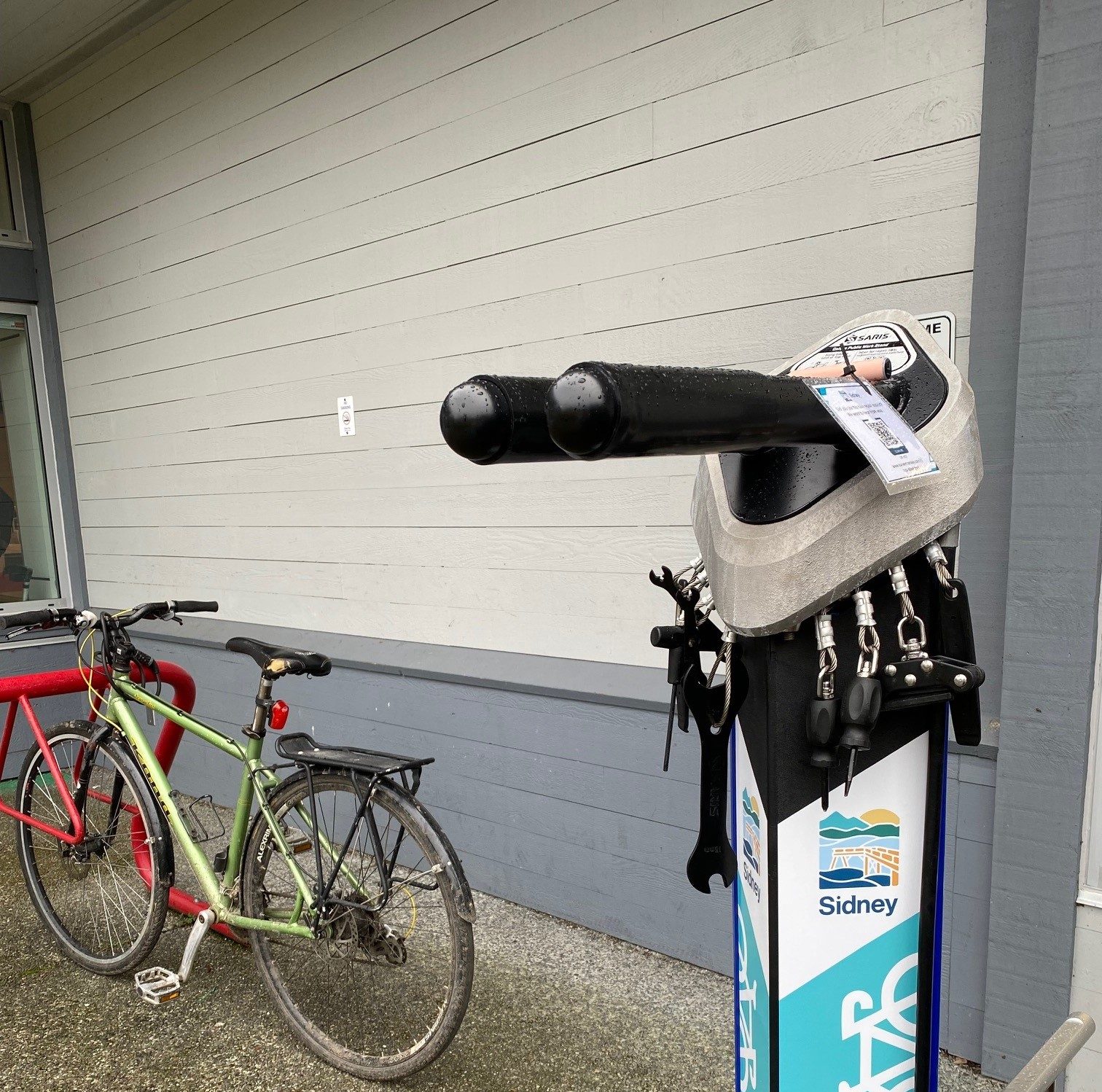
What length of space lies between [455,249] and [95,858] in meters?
2.29

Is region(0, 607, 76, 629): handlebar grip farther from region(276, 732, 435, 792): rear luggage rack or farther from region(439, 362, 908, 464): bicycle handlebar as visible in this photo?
region(439, 362, 908, 464): bicycle handlebar

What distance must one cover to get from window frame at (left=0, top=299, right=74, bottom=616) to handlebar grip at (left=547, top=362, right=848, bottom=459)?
529 centimetres

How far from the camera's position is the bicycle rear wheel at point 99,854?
2627mm

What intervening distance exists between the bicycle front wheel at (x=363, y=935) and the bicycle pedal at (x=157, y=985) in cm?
23

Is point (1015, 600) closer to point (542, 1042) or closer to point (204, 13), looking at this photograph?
point (542, 1042)

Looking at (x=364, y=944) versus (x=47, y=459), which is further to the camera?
(x=47, y=459)

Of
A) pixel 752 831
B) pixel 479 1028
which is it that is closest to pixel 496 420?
pixel 752 831

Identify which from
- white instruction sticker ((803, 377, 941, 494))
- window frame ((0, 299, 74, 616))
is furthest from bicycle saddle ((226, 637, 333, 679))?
window frame ((0, 299, 74, 616))

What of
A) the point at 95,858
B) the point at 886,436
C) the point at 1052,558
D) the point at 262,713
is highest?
the point at 886,436

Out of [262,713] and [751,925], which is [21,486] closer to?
[262,713]

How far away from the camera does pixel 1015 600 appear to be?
78.2 inches

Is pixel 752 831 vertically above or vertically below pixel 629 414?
below

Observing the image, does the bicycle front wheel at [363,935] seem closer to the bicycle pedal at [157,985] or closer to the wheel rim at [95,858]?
the bicycle pedal at [157,985]

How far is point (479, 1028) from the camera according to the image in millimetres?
2467
